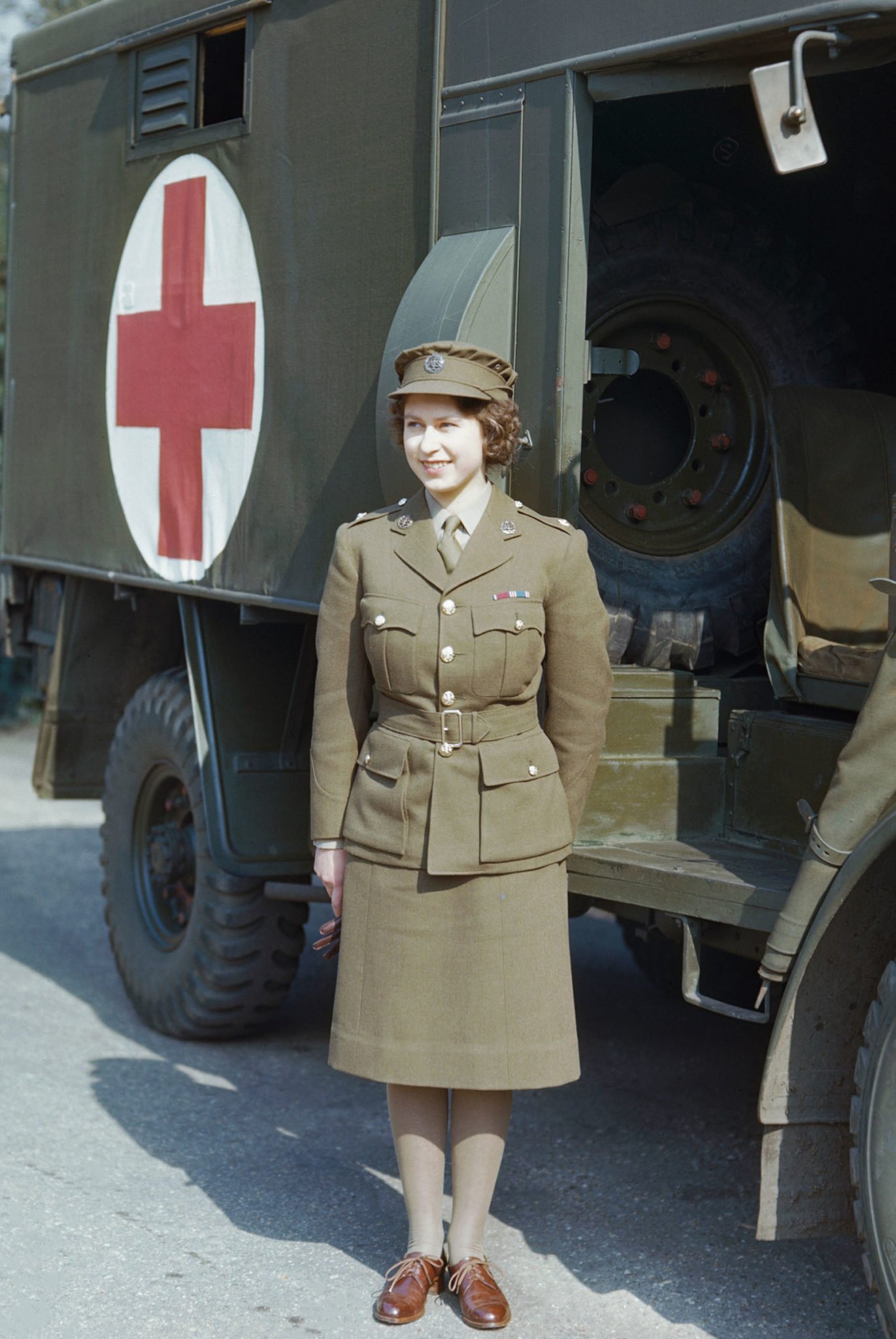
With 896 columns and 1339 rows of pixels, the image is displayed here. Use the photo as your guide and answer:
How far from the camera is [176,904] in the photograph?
16.9 feet

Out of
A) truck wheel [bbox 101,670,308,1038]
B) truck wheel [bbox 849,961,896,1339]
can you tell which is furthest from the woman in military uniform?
truck wheel [bbox 101,670,308,1038]

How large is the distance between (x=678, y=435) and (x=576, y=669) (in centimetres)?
105

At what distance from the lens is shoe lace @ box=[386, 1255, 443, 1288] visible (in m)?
3.09

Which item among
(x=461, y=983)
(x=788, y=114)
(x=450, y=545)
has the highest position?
(x=788, y=114)

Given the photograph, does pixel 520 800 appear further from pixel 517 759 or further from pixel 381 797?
pixel 381 797

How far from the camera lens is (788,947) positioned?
109 inches

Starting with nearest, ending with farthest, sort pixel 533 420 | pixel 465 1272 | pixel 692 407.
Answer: pixel 465 1272, pixel 533 420, pixel 692 407

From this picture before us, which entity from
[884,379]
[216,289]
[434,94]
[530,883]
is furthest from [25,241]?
[530,883]

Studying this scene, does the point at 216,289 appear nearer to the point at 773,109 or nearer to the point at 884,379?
the point at 884,379

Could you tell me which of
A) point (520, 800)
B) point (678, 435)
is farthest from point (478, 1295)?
point (678, 435)

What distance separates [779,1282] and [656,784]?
972 mm

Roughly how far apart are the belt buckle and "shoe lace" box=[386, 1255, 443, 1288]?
931mm

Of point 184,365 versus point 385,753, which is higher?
point 184,365

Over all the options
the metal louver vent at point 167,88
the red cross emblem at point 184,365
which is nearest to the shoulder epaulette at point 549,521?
the red cross emblem at point 184,365
